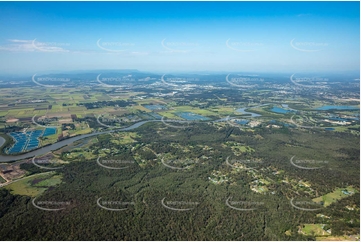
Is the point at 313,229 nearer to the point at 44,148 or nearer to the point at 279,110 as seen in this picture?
the point at 44,148

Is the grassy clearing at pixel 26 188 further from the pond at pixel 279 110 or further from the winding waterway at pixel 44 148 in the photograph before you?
the pond at pixel 279 110

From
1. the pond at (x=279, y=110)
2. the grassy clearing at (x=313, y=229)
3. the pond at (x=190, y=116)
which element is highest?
the pond at (x=279, y=110)

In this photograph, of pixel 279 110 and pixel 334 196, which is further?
pixel 279 110

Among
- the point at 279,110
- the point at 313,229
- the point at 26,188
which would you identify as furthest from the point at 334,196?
the point at 279,110

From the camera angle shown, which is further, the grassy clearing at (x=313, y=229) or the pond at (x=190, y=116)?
the pond at (x=190, y=116)

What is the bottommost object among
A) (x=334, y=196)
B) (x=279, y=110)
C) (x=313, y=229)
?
(x=313, y=229)

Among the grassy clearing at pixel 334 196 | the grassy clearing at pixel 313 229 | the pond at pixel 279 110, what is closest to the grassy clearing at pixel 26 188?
the grassy clearing at pixel 313 229

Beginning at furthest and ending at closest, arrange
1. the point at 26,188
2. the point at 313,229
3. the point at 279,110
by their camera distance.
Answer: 1. the point at 279,110
2. the point at 26,188
3. the point at 313,229

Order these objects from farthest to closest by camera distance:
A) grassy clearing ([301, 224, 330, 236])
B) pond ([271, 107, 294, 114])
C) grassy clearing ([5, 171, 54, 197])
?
pond ([271, 107, 294, 114]) < grassy clearing ([5, 171, 54, 197]) < grassy clearing ([301, 224, 330, 236])

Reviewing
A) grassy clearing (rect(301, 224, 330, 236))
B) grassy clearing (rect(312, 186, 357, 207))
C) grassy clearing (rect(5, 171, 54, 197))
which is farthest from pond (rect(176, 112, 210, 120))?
grassy clearing (rect(301, 224, 330, 236))

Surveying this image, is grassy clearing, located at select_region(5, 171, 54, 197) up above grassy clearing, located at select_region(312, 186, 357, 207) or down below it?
→ below

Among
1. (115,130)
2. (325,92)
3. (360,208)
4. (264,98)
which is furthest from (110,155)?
(325,92)

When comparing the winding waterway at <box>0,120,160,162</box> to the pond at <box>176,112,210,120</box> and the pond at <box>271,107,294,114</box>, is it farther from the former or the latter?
the pond at <box>271,107,294,114</box>
